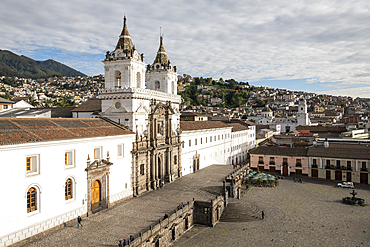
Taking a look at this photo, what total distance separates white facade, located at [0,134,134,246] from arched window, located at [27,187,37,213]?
19cm

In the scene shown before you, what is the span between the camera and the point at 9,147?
16.7m

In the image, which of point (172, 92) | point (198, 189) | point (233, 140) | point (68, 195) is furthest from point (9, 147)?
point (233, 140)

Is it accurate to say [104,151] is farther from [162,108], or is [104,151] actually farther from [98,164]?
[162,108]

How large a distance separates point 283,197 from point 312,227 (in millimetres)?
9975

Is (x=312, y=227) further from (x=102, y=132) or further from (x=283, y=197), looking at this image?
(x=102, y=132)

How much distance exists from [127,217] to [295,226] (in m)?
17.0

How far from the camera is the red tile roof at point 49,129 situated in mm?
17828

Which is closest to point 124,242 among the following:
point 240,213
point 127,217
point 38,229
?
point 127,217

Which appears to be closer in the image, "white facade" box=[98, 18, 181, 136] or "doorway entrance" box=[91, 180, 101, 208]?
"doorway entrance" box=[91, 180, 101, 208]

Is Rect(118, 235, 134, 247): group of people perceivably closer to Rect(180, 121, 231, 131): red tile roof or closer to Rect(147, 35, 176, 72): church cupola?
Rect(180, 121, 231, 131): red tile roof

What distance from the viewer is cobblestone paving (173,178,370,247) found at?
23.5 m

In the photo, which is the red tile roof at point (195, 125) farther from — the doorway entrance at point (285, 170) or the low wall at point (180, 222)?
the low wall at point (180, 222)

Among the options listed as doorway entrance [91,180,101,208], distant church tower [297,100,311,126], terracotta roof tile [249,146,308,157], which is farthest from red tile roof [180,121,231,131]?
distant church tower [297,100,311,126]

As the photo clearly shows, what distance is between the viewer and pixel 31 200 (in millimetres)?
18375
